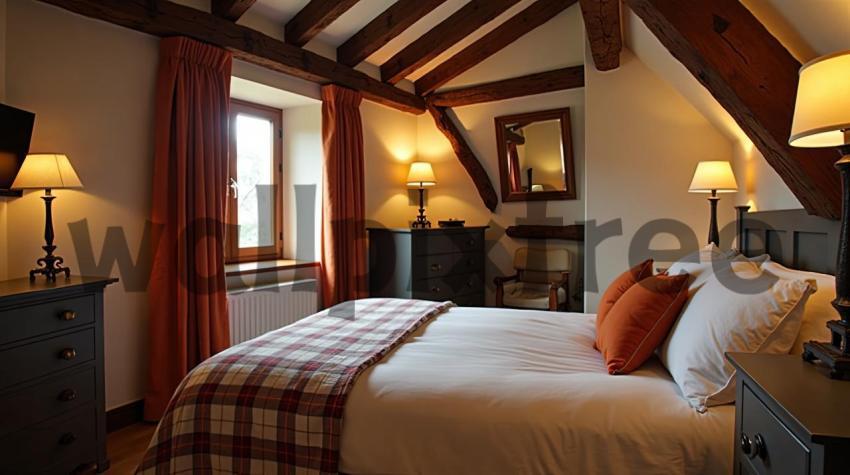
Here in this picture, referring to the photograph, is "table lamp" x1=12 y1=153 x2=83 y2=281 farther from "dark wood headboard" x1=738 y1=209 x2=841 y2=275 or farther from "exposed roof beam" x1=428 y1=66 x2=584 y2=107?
"exposed roof beam" x1=428 y1=66 x2=584 y2=107

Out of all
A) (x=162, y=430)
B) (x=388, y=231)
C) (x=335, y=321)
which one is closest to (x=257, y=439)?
(x=162, y=430)

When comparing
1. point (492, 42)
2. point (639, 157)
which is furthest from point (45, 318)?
point (492, 42)

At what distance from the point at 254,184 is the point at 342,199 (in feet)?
2.39

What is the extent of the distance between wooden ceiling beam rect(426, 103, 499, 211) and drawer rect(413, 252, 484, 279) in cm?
62

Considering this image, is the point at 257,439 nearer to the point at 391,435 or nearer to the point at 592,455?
the point at 391,435

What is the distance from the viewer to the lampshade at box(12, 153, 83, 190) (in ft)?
6.74

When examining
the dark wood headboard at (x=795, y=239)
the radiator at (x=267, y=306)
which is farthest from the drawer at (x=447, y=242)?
the dark wood headboard at (x=795, y=239)

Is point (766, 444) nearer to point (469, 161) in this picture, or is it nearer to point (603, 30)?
point (603, 30)

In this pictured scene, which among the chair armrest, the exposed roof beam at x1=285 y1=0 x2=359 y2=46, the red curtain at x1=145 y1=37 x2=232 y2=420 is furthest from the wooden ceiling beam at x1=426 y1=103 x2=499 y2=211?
the red curtain at x1=145 y1=37 x2=232 y2=420

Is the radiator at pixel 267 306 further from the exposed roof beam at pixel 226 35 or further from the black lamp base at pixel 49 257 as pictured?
the exposed roof beam at pixel 226 35

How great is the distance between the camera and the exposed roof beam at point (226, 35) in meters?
2.43

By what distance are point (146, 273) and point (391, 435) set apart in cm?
207

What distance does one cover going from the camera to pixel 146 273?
2750 mm

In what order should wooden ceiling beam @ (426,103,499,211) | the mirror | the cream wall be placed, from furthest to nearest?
wooden ceiling beam @ (426,103,499,211), the mirror, the cream wall
